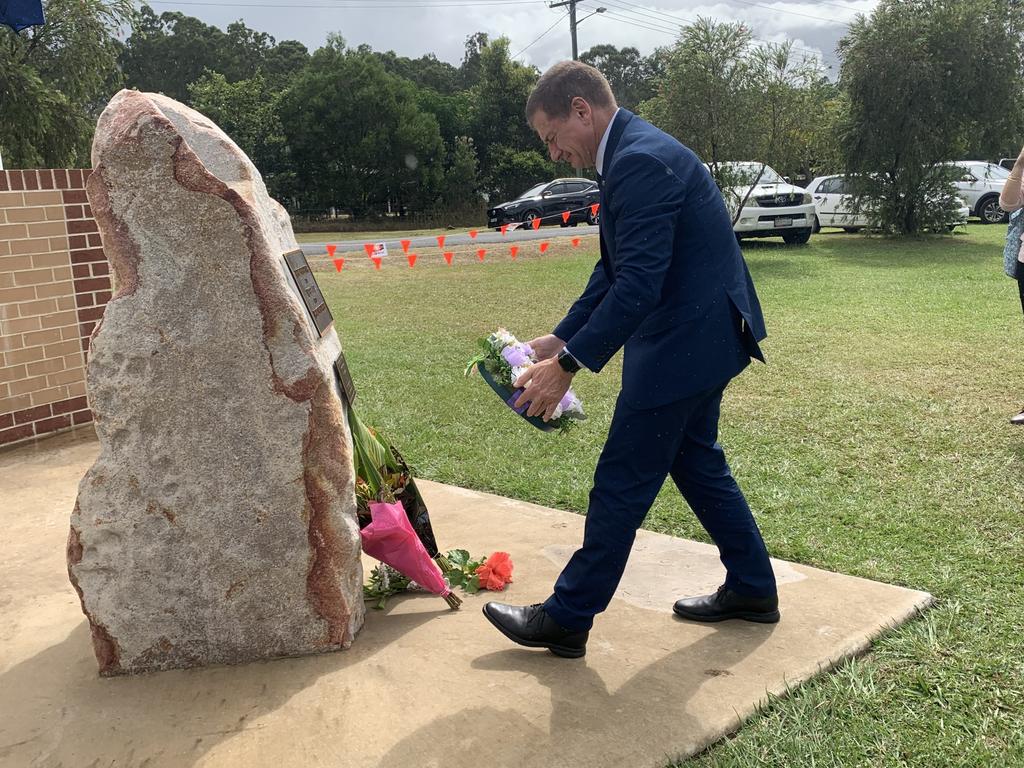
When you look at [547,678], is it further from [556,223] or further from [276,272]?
[556,223]

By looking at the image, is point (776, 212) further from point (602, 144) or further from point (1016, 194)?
point (602, 144)

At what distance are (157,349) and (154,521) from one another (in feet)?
1.77

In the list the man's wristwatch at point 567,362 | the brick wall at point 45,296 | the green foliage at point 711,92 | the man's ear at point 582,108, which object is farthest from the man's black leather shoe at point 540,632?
the green foliage at point 711,92

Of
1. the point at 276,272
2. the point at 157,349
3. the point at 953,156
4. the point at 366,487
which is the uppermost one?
the point at 953,156

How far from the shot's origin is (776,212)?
1773cm

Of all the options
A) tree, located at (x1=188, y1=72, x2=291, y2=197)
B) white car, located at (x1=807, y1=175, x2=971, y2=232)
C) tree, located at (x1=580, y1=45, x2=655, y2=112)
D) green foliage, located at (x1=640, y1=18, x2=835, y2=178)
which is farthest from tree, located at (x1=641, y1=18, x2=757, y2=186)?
tree, located at (x1=580, y1=45, x2=655, y2=112)

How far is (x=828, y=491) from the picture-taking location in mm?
4453

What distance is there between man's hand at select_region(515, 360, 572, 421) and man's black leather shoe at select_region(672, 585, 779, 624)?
935 millimetres

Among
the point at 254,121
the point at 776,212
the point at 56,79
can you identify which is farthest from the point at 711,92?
the point at 254,121

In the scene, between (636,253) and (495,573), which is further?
(495,573)

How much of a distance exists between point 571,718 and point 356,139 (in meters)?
36.1

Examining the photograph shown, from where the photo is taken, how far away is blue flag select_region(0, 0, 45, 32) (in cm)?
687

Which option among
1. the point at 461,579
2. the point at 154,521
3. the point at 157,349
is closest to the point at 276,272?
the point at 157,349

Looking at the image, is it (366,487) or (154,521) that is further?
(366,487)
